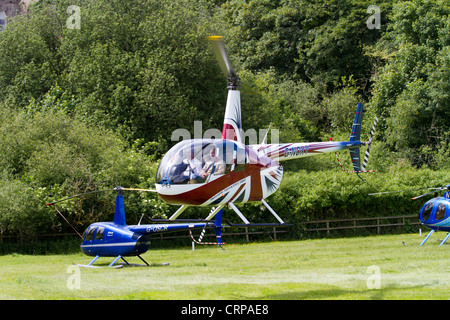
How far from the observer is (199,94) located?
33312 millimetres

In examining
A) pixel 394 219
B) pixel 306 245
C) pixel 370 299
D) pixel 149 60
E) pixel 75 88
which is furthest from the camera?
pixel 75 88

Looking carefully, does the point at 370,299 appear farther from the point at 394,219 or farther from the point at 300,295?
the point at 394,219

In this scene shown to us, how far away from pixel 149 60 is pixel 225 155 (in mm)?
21735

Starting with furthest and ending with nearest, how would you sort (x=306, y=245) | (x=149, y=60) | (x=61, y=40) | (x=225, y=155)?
1. (x=61, y=40)
2. (x=149, y=60)
3. (x=306, y=245)
4. (x=225, y=155)

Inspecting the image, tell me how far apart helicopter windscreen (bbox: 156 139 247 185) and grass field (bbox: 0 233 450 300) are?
218 cm

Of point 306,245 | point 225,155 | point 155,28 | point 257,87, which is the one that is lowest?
point 306,245

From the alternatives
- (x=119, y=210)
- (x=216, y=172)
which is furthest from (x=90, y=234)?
(x=216, y=172)

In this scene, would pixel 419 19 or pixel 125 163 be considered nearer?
pixel 125 163

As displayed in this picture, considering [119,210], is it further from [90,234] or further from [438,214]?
[438,214]

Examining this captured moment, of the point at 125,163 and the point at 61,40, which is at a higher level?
the point at 61,40

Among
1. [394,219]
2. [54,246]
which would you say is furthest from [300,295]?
[394,219]

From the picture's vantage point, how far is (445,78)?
34000mm

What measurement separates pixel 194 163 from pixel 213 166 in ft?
1.27

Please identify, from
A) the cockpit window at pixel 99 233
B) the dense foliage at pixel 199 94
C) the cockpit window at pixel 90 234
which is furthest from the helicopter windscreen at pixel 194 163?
the dense foliage at pixel 199 94
